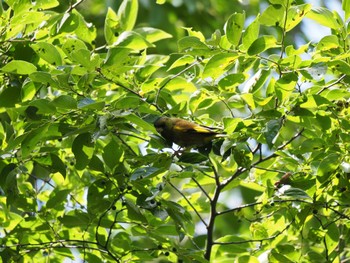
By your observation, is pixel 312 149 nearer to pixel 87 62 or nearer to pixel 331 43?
pixel 331 43

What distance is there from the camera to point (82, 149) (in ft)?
8.02

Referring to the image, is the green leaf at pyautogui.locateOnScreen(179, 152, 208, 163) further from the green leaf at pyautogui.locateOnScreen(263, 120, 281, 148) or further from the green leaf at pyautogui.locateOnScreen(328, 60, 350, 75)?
→ the green leaf at pyautogui.locateOnScreen(328, 60, 350, 75)

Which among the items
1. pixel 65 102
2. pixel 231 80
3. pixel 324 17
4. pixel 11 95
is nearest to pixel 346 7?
pixel 324 17

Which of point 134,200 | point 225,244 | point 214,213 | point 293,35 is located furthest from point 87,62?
point 293,35

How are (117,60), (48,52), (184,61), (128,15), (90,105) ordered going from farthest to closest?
(128,15) → (184,61) → (48,52) → (117,60) → (90,105)

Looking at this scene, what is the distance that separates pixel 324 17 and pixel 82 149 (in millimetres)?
887

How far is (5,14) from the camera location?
247cm

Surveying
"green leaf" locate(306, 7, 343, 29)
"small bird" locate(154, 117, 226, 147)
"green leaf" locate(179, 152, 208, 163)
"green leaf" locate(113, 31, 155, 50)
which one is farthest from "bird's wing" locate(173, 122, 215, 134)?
"green leaf" locate(306, 7, 343, 29)

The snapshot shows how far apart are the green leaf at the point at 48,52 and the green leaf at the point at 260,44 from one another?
617 mm

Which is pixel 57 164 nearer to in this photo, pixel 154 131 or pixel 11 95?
pixel 11 95

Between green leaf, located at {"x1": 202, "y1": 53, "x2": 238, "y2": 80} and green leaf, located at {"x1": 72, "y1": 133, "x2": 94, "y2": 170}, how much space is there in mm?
427

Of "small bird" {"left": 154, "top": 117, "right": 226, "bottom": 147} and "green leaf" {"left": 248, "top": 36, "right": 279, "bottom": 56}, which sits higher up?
"green leaf" {"left": 248, "top": 36, "right": 279, "bottom": 56}

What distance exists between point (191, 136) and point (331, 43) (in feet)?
1.84

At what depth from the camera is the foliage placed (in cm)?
231
